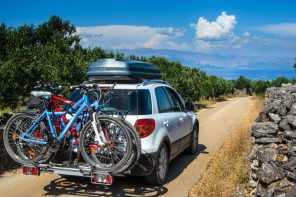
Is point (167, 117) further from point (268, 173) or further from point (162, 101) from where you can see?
point (268, 173)

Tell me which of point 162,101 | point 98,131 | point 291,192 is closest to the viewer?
point 291,192

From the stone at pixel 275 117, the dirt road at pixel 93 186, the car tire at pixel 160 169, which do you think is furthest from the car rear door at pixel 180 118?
the stone at pixel 275 117

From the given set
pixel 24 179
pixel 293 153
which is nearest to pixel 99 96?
pixel 24 179

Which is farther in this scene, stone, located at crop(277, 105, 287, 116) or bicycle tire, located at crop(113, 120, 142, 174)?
stone, located at crop(277, 105, 287, 116)

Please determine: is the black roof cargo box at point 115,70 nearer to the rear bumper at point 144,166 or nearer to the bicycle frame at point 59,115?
the bicycle frame at point 59,115

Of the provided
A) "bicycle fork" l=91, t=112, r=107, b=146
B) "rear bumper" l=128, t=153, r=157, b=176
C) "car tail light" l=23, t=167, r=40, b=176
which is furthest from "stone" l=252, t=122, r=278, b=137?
"car tail light" l=23, t=167, r=40, b=176

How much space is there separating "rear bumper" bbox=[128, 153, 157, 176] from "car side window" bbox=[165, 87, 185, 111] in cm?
234

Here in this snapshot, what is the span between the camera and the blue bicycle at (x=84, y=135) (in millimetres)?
6730

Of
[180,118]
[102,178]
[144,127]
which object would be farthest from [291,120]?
[102,178]

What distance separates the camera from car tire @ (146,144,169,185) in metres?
7.84

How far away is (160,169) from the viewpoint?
8047 millimetres

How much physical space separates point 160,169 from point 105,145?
1.70 metres

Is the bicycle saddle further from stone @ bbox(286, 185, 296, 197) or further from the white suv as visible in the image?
stone @ bbox(286, 185, 296, 197)

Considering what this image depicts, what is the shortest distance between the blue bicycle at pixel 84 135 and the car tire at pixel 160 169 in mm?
1214
